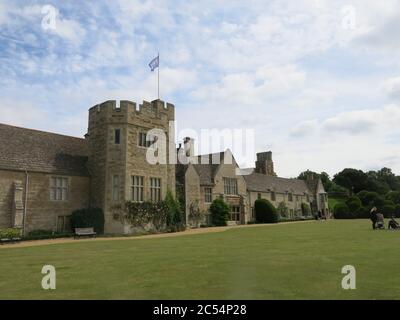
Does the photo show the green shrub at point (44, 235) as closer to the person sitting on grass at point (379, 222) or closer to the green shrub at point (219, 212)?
the green shrub at point (219, 212)

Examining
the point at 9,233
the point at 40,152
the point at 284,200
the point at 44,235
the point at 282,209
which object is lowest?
the point at 44,235

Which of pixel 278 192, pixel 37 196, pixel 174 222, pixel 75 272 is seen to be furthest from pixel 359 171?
pixel 75 272

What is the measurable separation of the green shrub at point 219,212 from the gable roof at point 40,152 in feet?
51.8

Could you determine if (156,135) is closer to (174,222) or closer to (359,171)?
(174,222)

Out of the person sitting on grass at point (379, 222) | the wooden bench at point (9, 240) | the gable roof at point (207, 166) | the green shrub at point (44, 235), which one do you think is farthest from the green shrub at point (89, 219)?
the person sitting on grass at point (379, 222)

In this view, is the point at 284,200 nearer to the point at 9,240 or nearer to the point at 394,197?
the point at 394,197

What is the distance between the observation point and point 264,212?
46906 millimetres

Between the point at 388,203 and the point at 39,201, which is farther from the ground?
the point at 388,203

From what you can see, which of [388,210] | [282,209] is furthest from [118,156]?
[388,210]

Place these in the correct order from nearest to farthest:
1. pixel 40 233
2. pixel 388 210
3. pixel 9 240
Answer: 1. pixel 9 240
2. pixel 40 233
3. pixel 388 210

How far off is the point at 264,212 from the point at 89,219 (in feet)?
85.8

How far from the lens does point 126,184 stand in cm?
2806

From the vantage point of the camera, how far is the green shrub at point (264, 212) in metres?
46.6

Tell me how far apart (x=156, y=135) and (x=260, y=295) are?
84.4 feet
